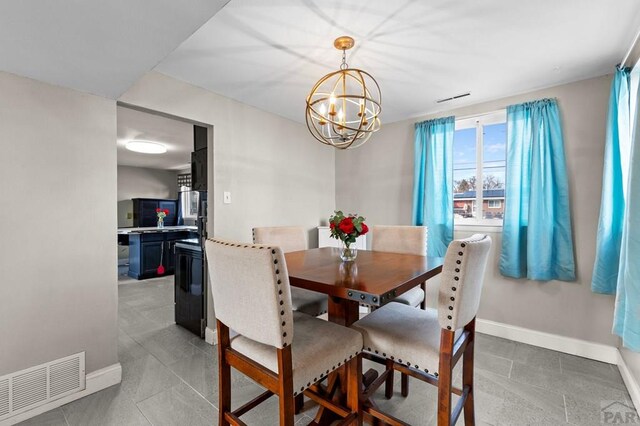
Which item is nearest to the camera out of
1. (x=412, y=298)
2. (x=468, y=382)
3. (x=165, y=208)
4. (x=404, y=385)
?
(x=468, y=382)

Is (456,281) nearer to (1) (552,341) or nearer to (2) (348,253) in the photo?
(2) (348,253)

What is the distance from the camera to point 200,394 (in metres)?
1.89

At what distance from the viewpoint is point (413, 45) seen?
1.93 metres

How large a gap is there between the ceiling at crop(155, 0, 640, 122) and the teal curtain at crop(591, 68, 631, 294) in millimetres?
287

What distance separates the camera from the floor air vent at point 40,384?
1.60 metres

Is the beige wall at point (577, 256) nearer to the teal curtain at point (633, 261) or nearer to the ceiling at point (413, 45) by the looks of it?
the ceiling at point (413, 45)

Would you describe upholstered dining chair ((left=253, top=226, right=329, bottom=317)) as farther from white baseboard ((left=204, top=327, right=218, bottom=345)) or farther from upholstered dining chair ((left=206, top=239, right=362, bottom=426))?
white baseboard ((left=204, top=327, right=218, bottom=345))

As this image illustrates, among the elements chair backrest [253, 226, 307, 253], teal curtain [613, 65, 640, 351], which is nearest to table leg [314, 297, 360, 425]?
chair backrest [253, 226, 307, 253]

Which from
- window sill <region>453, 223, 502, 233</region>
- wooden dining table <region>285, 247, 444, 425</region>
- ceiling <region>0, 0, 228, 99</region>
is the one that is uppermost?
ceiling <region>0, 0, 228, 99</region>

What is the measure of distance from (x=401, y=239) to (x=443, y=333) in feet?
4.38

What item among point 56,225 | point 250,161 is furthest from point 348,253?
point 56,225

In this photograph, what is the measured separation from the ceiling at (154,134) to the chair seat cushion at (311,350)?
2.26 m

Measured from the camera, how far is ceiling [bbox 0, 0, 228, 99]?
106 cm

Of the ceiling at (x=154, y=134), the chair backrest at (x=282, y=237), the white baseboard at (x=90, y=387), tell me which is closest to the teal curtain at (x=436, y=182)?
the chair backrest at (x=282, y=237)
